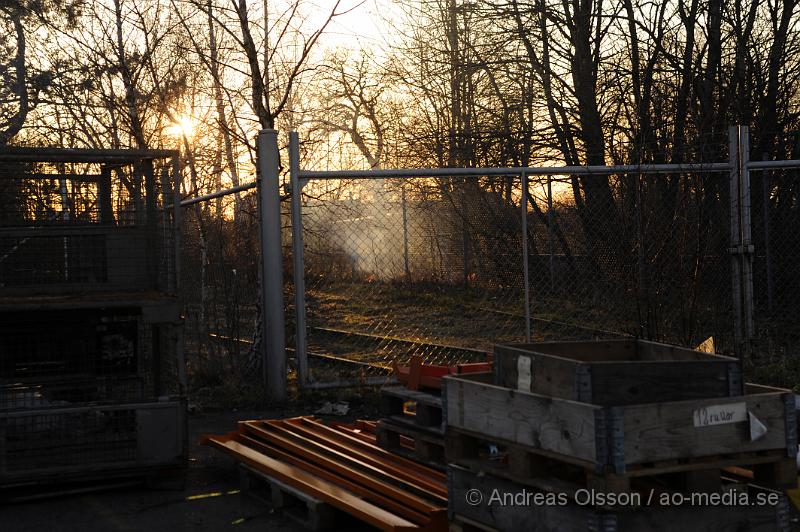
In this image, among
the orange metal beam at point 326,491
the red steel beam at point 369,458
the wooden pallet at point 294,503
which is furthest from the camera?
the red steel beam at point 369,458

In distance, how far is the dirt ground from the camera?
5586mm

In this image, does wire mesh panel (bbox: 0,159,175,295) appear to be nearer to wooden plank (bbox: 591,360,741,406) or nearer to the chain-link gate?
the chain-link gate

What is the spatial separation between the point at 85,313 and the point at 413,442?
2.76 meters

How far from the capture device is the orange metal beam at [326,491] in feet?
15.8

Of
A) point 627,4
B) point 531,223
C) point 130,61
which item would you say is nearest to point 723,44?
point 627,4

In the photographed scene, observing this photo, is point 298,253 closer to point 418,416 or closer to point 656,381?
point 418,416

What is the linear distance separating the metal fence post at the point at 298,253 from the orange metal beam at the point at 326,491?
2.38m

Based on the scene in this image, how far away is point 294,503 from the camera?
5.86m

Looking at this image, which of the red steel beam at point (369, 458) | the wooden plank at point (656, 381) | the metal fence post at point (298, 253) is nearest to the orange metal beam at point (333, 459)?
the red steel beam at point (369, 458)

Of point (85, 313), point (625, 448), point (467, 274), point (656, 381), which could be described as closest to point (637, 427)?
point (625, 448)

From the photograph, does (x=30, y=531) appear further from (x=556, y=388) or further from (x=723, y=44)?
(x=723, y=44)

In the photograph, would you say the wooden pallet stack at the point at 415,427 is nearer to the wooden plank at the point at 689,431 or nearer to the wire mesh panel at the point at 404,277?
the wooden plank at the point at 689,431

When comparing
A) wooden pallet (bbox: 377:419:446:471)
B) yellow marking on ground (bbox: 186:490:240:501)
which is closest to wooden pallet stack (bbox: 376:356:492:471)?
wooden pallet (bbox: 377:419:446:471)

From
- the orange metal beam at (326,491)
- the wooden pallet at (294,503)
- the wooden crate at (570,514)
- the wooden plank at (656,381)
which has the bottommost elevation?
the wooden pallet at (294,503)
